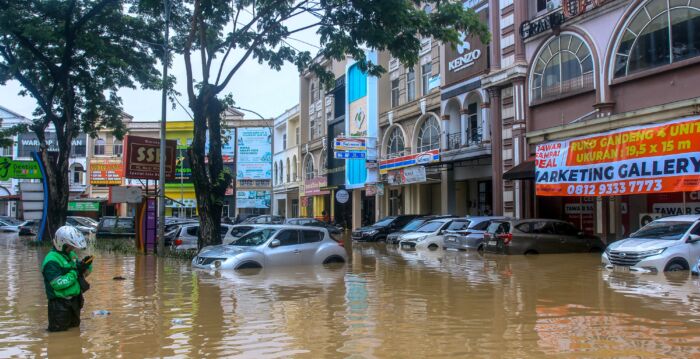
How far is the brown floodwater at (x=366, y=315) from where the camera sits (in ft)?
21.8

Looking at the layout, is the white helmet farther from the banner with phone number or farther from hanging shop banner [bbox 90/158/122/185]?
hanging shop banner [bbox 90/158/122/185]

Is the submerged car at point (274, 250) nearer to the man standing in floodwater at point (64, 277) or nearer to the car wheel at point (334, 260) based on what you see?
the car wheel at point (334, 260)

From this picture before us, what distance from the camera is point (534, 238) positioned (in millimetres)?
19234

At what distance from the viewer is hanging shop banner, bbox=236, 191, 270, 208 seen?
64.0 m

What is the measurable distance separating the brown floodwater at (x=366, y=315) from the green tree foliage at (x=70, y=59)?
11.3m

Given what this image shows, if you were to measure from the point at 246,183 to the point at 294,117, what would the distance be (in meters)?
12.0

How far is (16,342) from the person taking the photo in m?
7.03

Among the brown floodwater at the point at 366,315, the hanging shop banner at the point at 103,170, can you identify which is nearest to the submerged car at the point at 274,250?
the brown floodwater at the point at 366,315

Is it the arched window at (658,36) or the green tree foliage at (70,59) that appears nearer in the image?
the arched window at (658,36)

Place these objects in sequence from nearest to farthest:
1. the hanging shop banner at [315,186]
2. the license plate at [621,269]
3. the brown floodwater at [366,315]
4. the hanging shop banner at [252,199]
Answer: the brown floodwater at [366,315], the license plate at [621,269], the hanging shop banner at [315,186], the hanging shop banner at [252,199]

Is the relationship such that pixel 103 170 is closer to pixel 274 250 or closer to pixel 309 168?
pixel 309 168

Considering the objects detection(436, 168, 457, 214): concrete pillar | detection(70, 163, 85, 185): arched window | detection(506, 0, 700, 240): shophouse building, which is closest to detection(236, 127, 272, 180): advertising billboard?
detection(70, 163, 85, 185): arched window

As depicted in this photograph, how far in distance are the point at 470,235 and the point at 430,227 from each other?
291 cm

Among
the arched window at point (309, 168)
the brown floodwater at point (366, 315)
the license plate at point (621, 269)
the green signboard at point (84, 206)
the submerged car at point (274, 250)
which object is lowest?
the brown floodwater at point (366, 315)
